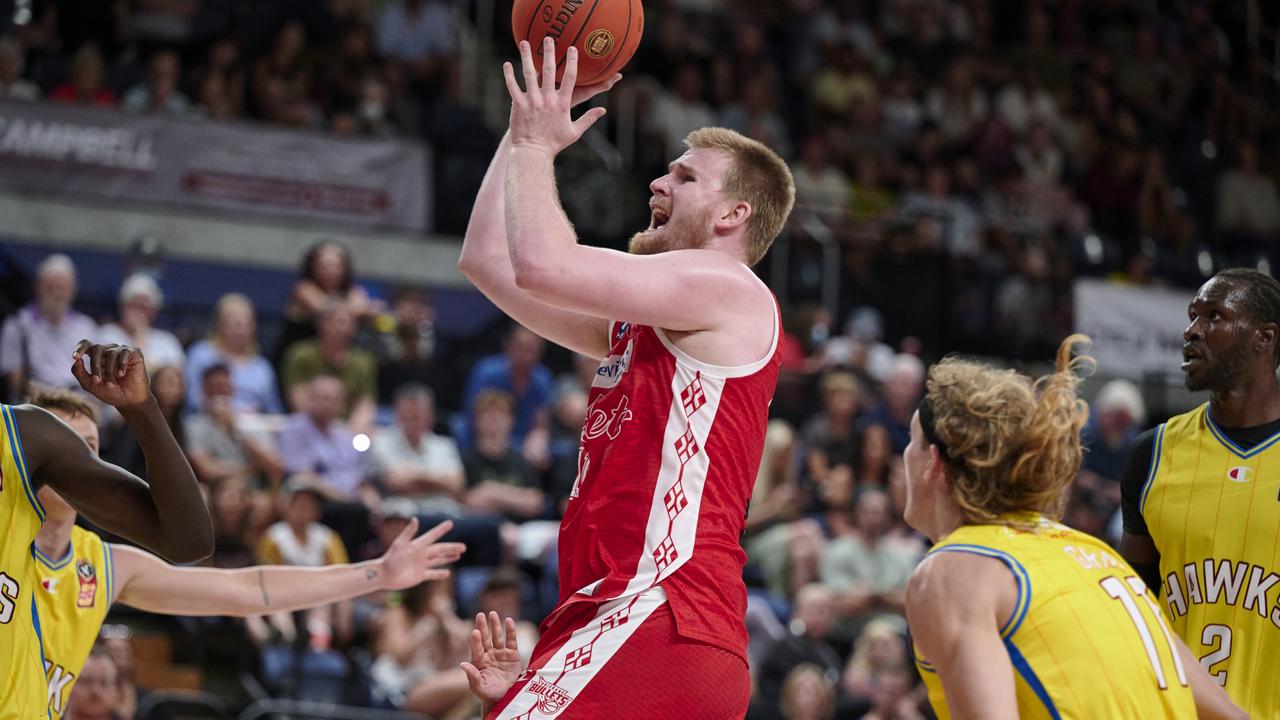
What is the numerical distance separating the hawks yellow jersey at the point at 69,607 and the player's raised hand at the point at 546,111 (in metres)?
2.11

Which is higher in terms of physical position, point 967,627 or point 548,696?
point 967,627

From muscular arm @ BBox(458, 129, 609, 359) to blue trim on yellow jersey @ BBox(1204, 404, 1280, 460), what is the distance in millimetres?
1899

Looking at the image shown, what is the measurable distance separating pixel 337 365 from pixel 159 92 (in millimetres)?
3418

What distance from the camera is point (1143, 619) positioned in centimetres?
342

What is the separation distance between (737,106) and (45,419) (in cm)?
1224

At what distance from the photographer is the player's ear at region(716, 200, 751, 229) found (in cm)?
409

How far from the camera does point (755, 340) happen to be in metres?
3.93

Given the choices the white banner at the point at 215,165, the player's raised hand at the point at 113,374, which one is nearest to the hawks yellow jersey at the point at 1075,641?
the player's raised hand at the point at 113,374

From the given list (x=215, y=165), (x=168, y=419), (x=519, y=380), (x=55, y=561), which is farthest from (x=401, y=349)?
(x=55, y=561)

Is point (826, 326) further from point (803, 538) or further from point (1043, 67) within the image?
point (1043, 67)

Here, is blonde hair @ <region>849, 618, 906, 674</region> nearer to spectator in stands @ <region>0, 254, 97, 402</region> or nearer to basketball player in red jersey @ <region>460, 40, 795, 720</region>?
spectator in stands @ <region>0, 254, 97, 402</region>

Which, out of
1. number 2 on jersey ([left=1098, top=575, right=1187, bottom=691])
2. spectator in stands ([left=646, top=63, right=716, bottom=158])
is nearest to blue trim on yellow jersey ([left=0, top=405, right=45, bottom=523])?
number 2 on jersey ([left=1098, top=575, right=1187, bottom=691])

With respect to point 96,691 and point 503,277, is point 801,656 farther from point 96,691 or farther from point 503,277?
point 503,277

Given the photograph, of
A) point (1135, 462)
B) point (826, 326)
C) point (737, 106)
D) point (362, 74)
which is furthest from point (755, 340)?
point (737, 106)
